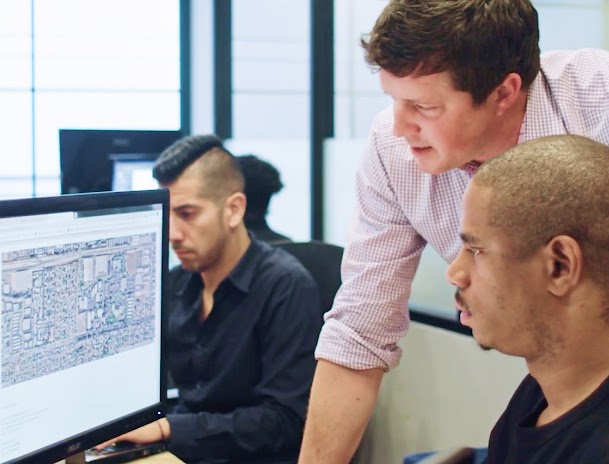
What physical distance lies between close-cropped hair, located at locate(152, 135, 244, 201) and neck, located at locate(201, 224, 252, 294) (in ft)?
0.37

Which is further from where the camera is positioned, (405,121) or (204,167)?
(204,167)

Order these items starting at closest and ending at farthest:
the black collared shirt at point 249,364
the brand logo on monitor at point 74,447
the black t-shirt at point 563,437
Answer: the black t-shirt at point 563,437 < the brand logo on monitor at point 74,447 < the black collared shirt at point 249,364

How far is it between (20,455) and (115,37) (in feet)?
13.2

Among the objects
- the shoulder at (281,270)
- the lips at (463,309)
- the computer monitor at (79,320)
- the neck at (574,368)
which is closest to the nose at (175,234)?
the shoulder at (281,270)

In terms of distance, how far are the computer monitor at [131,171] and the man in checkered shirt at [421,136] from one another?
1727 millimetres

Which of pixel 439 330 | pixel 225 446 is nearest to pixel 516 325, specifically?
pixel 225 446

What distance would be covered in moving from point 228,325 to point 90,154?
3.89 feet

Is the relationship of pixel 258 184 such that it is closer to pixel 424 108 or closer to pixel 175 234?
pixel 175 234

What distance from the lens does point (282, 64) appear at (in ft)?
14.6

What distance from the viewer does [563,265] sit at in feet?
3.44

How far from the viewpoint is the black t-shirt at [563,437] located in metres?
1.02

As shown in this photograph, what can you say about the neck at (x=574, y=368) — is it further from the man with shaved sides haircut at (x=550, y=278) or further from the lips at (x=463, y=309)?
the lips at (x=463, y=309)

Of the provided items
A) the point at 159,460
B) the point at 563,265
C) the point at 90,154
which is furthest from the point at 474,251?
the point at 90,154

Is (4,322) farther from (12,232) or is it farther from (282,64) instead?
(282,64)
